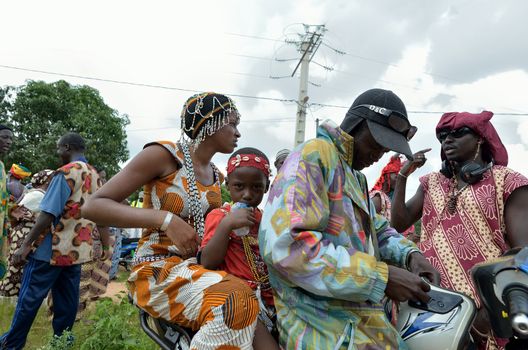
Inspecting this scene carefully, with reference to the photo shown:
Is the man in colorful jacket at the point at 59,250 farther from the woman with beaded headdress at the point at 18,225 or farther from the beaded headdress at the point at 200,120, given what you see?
the beaded headdress at the point at 200,120

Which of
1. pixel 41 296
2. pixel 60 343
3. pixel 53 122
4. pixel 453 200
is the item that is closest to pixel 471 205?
pixel 453 200

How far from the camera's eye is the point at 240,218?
1.88 m

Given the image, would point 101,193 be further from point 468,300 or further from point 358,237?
point 468,300

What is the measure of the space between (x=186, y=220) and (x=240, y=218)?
0.44 m

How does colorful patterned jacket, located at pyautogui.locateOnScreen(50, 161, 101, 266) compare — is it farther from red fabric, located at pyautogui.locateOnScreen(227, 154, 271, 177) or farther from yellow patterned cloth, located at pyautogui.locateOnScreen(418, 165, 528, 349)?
yellow patterned cloth, located at pyautogui.locateOnScreen(418, 165, 528, 349)

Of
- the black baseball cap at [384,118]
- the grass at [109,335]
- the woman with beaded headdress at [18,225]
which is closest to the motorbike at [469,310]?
the black baseball cap at [384,118]

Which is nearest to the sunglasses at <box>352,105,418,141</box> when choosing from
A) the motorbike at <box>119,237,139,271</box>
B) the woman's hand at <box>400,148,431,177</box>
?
the woman's hand at <box>400,148,431,177</box>

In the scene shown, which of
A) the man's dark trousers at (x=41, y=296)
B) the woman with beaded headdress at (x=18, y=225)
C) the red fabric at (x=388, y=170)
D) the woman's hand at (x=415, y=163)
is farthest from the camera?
the woman with beaded headdress at (x=18, y=225)

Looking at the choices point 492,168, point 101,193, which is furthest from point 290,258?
point 492,168

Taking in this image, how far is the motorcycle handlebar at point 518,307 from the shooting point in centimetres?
133

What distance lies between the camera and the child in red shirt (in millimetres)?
1878

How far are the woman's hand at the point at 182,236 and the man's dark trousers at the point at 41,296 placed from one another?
2803 millimetres

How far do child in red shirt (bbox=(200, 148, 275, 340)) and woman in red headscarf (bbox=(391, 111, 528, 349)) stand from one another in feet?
3.70

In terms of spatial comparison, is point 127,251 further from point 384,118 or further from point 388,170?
point 384,118
